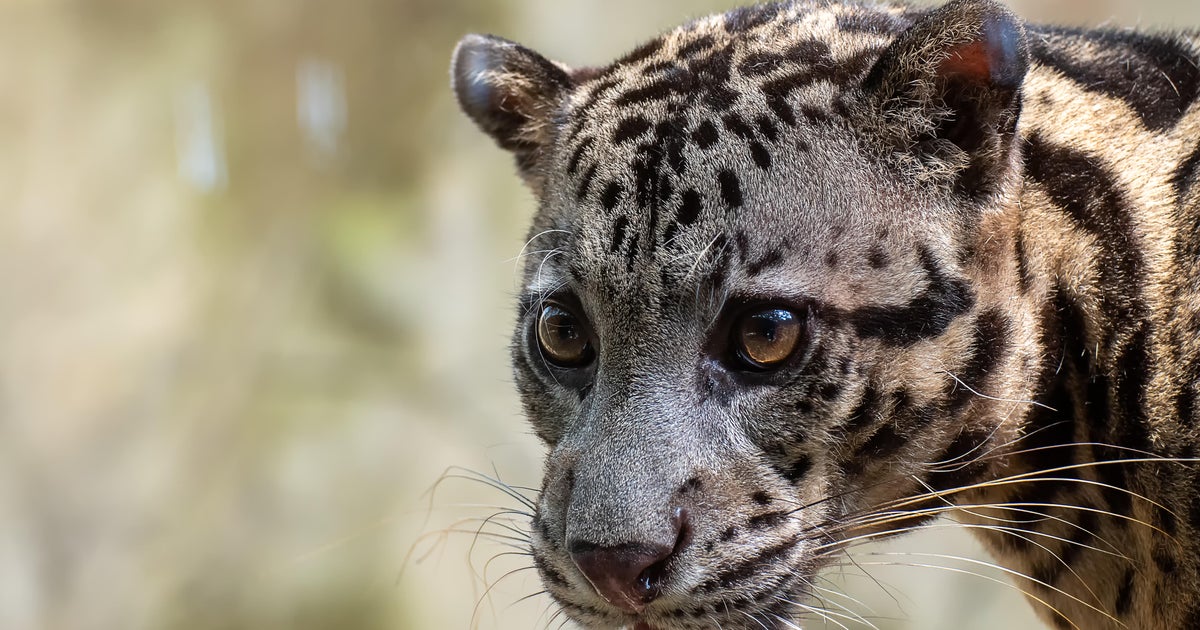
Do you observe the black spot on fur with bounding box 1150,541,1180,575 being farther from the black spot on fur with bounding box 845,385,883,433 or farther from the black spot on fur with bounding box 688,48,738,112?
the black spot on fur with bounding box 688,48,738,112

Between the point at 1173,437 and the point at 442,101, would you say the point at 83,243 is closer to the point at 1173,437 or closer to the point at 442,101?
the point at 442,101

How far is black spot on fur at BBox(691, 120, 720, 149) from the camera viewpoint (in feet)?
9.09

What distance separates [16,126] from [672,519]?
6118 mm

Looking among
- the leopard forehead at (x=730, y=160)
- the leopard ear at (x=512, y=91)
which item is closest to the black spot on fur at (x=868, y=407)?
the leopard forehead at (x=730, y=160)

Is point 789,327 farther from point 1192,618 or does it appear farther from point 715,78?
point 1192,618

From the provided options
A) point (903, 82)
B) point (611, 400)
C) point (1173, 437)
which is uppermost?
point (903, 82)

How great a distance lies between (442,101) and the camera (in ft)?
24.8

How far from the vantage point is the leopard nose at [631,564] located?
8.14 feet

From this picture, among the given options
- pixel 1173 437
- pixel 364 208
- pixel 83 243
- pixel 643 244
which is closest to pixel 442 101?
pixel 364 208

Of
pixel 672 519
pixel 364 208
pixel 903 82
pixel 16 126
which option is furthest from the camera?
pixel 364 208

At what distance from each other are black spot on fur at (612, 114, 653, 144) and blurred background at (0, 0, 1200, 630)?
4281 millimetres

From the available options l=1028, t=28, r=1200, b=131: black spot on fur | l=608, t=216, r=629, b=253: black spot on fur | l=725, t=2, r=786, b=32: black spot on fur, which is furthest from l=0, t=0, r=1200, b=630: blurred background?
l=608, t=216, r=629, b=253: black spot on fur

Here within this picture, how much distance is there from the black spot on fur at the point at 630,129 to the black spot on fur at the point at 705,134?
6.2 inches

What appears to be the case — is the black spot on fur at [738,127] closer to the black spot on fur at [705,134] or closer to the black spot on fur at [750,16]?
the black spot on fur at [705,134]
